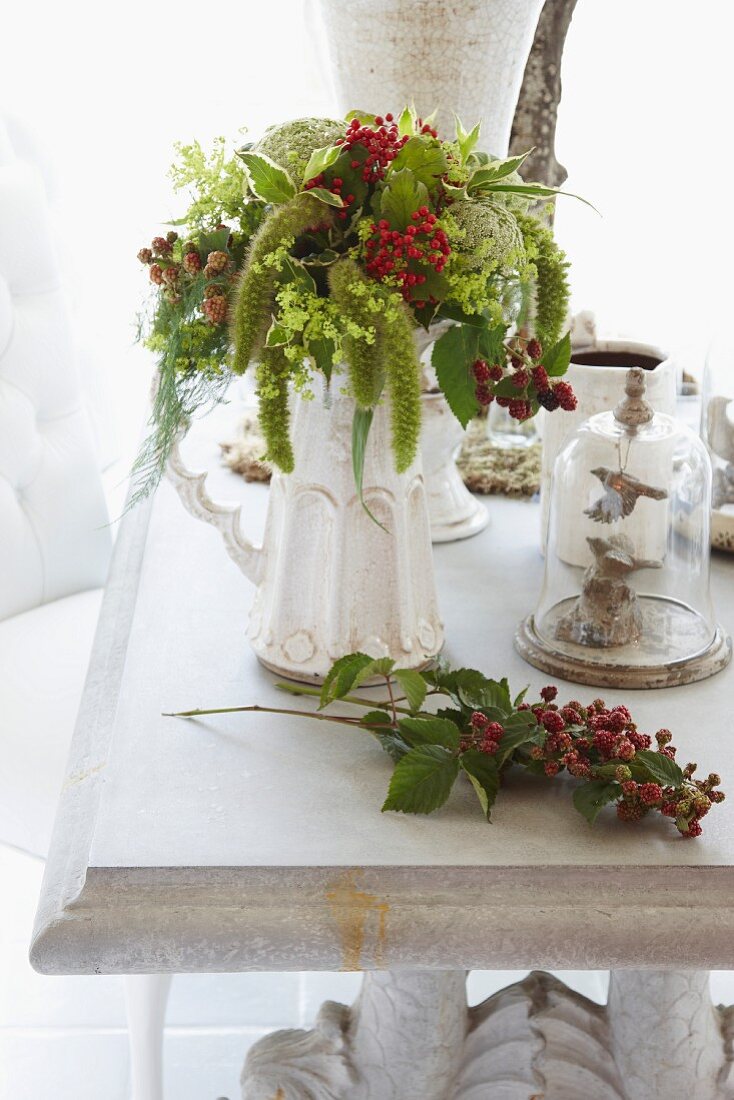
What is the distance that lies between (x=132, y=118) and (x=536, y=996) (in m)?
1.75

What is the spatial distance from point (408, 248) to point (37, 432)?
0.87 metres

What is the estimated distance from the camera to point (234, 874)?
743 millimetres

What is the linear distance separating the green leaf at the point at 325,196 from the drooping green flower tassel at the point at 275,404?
0.33ft

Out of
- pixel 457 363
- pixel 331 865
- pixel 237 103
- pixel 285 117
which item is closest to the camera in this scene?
pixel 331 865

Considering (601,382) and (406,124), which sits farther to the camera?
(601,382)

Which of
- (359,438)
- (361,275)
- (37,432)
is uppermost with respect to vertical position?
(361,275)

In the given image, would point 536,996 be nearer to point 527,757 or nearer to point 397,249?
point 527,757

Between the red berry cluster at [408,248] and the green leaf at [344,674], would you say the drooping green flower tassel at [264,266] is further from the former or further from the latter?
the green leaf at [344,674]

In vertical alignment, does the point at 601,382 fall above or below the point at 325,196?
below

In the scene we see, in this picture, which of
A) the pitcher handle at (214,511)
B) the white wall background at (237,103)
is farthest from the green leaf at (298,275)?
the white wall background at (237,103)

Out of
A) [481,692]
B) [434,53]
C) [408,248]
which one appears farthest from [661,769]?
[434,53]

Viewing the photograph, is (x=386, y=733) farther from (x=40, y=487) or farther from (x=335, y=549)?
(x=40, y=487)

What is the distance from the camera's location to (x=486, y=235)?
0.81 m

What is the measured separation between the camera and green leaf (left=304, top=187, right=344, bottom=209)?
0.78 meters
